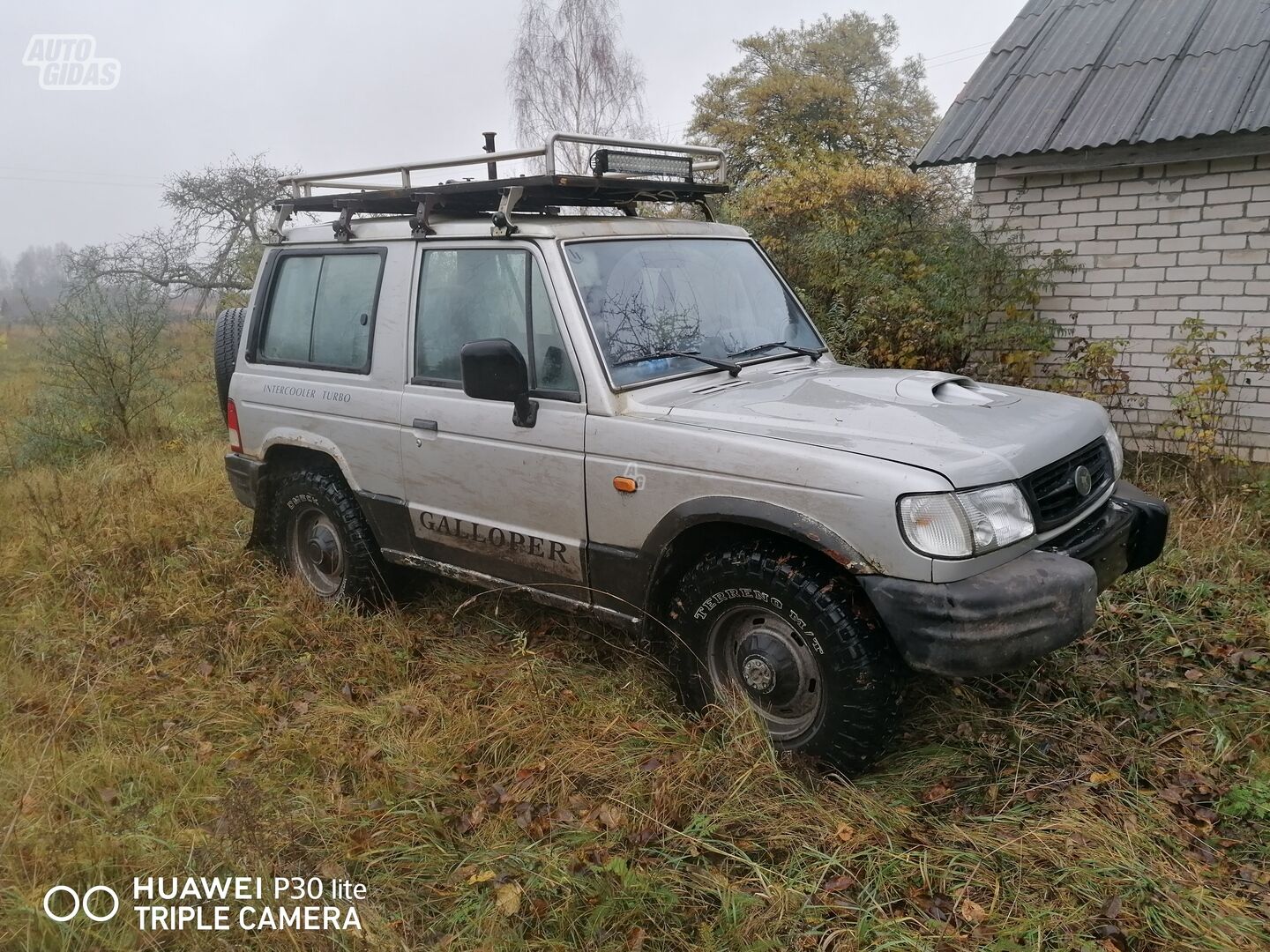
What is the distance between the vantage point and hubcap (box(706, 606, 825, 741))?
123 inches

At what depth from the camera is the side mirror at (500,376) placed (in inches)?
132

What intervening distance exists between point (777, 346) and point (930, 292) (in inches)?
134

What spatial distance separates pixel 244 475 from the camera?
504 centimetres

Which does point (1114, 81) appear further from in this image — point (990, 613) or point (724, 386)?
point (990, 613)

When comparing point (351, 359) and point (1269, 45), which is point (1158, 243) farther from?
point (351, 359)

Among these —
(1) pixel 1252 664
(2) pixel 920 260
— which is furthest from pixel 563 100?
(1) pixel 1252 664

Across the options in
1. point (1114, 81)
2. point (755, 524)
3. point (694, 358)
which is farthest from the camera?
point (1114, 81)

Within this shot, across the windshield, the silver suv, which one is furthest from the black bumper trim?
the windshield

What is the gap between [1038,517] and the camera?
2.94 meters

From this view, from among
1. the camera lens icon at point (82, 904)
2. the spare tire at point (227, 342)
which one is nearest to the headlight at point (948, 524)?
the camera lens icon at point (82, 904)

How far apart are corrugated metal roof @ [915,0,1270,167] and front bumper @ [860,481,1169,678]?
15.0ft

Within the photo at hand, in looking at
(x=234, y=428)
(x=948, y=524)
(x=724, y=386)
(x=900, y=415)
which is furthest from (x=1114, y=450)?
(x=234, y=428)

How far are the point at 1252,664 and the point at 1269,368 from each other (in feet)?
9.75

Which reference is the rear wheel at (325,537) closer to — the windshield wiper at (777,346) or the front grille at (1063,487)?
the windshield wiper at (777,346)
